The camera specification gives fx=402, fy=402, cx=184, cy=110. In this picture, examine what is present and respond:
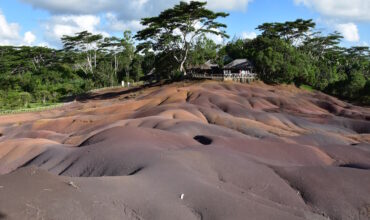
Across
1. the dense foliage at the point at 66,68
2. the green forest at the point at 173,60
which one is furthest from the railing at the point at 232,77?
the dense foliage at the point at 66,68

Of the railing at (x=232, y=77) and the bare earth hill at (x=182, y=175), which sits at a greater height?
the railing at (x=232, y=77)

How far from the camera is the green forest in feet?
199

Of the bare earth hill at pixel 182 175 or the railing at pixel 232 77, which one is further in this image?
the railing at pixel 232 77

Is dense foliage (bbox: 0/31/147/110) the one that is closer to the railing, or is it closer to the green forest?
the green forest

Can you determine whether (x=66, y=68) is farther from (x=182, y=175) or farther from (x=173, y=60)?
(x=182, y=175)

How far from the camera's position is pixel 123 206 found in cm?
1070

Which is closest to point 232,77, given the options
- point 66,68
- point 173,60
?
point 173,60

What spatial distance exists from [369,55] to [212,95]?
88.8m

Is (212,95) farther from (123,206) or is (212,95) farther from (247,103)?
(123,206)

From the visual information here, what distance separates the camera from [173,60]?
65062 mm

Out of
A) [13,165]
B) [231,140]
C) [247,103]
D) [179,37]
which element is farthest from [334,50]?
[13,165]

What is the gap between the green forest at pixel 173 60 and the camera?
60.7 metres

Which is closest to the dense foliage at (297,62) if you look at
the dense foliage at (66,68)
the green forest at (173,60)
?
the green forest at (173,60)

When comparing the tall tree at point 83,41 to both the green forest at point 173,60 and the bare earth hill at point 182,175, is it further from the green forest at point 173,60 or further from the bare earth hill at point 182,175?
the bare earth hill at point 182,175
